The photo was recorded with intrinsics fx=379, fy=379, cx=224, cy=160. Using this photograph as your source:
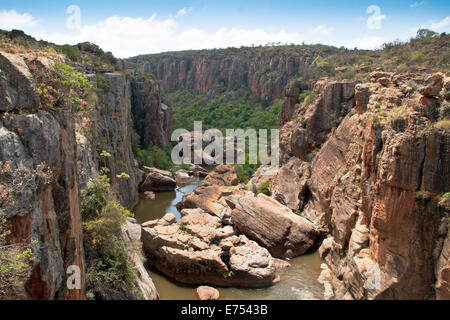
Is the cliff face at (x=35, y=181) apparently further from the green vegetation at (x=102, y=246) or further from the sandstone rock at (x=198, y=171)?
the sandstone rock at (x=198, y=171)

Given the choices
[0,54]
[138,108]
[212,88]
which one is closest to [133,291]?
[0,54]

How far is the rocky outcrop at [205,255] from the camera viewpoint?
15.5m

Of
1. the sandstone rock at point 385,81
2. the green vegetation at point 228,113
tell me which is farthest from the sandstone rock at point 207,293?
the green vegetation at point 228,113

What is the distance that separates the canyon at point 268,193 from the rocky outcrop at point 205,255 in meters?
0.05

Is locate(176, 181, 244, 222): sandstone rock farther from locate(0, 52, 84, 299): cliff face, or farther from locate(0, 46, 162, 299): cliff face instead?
locate(0, 52, 84, 299): cliff face

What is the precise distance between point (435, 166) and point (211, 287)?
9.49m

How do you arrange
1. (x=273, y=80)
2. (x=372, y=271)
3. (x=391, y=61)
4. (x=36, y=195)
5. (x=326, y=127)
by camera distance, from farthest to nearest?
(x=273, y=80), (x=391, y=61), (x=326, y=127), (x=372, y=271), (x=36, y=195)

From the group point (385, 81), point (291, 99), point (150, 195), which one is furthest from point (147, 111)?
point (385, 81)

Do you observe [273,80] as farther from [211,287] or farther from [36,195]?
[36,195]

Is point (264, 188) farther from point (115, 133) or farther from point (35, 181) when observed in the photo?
point (35, 181)

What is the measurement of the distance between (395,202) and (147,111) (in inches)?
1365

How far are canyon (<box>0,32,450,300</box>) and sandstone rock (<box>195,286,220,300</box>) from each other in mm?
619

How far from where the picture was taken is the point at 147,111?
42.2m

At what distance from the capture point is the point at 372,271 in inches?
467
